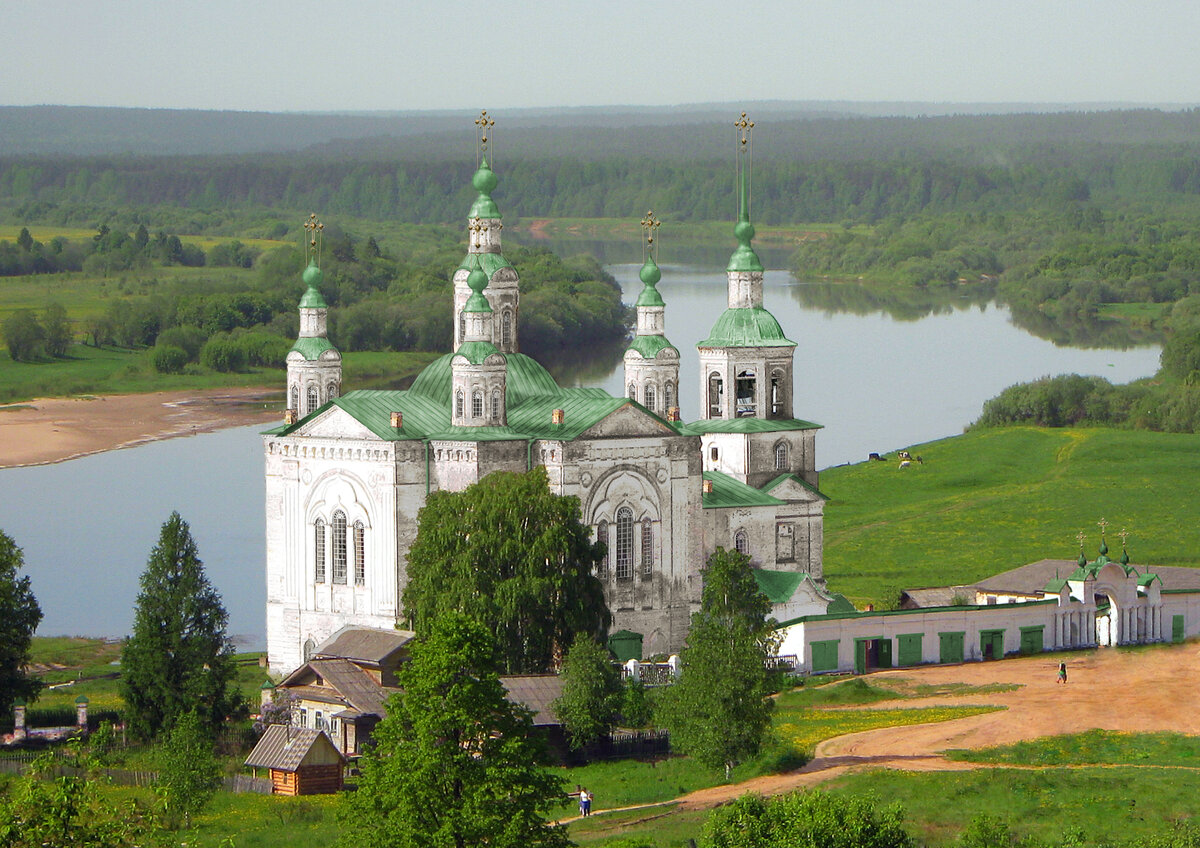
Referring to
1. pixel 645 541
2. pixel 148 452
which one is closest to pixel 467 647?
pixel 645 541

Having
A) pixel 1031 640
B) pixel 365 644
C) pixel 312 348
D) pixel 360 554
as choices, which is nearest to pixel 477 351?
pixel 360 554

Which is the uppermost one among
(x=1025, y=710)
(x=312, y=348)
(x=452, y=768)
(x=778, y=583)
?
(x=312, y=348)

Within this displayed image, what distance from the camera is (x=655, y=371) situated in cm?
4291

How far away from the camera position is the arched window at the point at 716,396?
144ft

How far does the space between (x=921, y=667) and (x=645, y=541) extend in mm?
4865

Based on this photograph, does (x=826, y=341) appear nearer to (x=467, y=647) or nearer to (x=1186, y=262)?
(x=1186, y=262)

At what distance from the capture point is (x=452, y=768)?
2284cm

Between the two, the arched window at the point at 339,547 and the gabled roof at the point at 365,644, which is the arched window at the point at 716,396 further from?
the gabled roof at the point at 365,644

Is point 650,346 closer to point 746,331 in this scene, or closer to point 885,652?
point 746,331

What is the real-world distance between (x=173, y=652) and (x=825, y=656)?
34.7 feet

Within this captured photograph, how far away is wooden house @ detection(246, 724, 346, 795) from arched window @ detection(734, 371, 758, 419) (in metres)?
14.3

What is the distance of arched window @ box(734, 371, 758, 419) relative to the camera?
43844 millimetres

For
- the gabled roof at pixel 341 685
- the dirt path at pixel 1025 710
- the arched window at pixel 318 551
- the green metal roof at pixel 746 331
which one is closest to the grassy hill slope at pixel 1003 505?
the green metal roof at pixel 746 331

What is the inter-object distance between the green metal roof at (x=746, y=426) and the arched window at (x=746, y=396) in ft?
1.01
